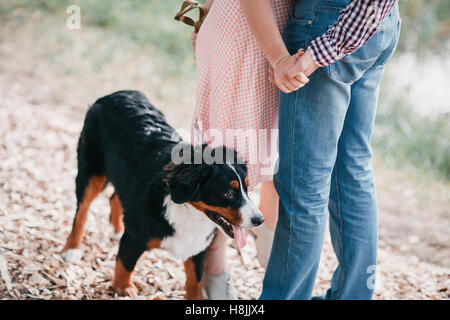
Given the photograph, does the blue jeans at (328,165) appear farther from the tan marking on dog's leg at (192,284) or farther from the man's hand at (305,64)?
the tan marking on dog's leg at (192,284)

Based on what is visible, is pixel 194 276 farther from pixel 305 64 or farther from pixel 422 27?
pixel 422 27

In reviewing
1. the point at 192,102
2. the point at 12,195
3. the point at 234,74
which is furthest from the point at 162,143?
the point at 192,102

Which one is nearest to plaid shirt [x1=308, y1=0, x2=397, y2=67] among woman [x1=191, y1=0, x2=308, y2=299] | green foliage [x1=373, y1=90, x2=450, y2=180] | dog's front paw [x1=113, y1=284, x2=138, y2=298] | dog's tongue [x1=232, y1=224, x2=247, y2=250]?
woman [x1=191, y1=0, x2=308, y2=299]

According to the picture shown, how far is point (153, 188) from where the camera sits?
2.40 metres

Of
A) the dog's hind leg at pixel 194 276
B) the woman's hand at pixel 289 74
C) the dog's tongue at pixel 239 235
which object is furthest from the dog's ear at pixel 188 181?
the woman's hand at pixel 289 74

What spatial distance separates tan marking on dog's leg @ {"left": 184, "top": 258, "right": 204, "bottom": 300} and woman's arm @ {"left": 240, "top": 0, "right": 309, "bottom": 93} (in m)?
1.25

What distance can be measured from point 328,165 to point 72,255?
179 centimetres

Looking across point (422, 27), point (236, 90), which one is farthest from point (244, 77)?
point (422, 27)

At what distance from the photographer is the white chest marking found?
7.80 feet

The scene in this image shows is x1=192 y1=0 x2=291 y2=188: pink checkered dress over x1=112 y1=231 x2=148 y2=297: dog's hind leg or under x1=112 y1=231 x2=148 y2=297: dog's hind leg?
over

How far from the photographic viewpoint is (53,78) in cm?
566

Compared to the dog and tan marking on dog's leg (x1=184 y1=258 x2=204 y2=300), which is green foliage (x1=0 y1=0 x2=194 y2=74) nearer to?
the dog
